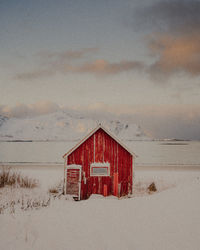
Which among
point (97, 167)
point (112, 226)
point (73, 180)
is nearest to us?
point (112, 226)

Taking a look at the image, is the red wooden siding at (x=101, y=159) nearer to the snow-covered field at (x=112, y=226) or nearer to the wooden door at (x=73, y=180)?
the wooden door at (x=73, y=180)

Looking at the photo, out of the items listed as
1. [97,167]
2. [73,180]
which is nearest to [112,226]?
[97,167]

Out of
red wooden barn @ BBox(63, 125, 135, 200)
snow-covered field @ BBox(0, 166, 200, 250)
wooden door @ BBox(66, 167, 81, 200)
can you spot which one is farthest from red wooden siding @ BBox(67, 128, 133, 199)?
snow-covered field @ BBox(0, 166, 200, 250)

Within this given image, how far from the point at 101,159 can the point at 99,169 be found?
80cm

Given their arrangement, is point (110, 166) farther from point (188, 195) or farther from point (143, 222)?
point (143, 222)

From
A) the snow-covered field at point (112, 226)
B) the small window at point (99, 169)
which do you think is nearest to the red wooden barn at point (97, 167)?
the small window at point (99, 169)

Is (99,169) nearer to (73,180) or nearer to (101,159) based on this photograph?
(101,159)

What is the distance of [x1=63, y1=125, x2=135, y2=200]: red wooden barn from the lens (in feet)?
59.0

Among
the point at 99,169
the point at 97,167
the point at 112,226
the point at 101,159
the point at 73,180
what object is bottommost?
the point at 112,226

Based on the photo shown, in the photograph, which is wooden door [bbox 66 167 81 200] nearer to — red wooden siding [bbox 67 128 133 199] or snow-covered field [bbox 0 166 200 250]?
red wooden siding [bbox 67 128 133 199]

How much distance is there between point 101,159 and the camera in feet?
59.9

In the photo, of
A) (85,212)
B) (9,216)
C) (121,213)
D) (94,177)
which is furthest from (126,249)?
(94,177)

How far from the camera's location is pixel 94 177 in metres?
18.1

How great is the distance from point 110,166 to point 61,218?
31.9 feet
